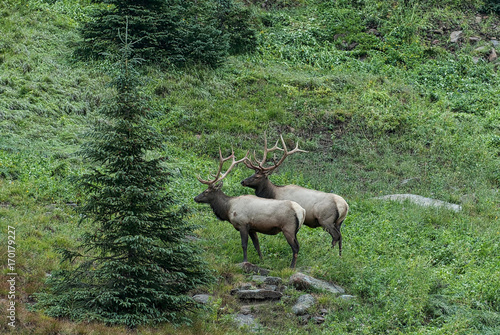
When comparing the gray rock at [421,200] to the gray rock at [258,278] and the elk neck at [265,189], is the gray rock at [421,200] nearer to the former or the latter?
the elk neck at [265,189]

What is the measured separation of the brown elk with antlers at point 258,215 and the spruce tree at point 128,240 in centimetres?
271

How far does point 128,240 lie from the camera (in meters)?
7.88

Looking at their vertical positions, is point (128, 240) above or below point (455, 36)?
above

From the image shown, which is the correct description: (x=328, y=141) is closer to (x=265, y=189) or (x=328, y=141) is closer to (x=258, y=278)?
(x=265, y=189)

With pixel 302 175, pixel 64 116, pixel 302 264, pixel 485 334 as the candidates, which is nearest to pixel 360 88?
pixel 302 175

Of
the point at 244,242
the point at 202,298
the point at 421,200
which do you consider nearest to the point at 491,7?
the point at 421,200

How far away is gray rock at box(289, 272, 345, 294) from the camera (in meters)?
10.2

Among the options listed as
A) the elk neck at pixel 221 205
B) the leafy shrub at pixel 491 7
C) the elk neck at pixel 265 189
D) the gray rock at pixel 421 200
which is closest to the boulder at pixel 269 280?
the elk neck at pixel 221 205

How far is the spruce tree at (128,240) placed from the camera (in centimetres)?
804

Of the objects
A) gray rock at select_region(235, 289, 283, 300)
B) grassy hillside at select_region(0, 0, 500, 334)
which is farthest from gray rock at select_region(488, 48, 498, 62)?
gray rock at select_region(235, 289, 283, 300)

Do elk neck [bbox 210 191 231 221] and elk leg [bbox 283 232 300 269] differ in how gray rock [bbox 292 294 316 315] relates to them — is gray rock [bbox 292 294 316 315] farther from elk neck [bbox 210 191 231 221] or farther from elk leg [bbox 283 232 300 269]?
elk neck [bbox 210 191 231 221]

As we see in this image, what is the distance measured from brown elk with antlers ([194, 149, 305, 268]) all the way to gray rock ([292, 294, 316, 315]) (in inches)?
56.1

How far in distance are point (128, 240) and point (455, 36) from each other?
2514cm

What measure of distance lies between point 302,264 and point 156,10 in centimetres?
1387
